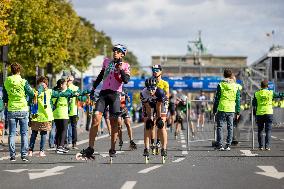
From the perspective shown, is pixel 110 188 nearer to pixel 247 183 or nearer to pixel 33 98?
pixel 247 183

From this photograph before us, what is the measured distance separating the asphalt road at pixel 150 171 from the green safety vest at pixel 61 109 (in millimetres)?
1266

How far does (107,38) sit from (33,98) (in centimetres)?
10683

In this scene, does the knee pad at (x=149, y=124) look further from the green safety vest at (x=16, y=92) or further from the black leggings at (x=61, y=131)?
the black leggings at (x=61, y=131)

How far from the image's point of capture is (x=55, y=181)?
36.8 feet

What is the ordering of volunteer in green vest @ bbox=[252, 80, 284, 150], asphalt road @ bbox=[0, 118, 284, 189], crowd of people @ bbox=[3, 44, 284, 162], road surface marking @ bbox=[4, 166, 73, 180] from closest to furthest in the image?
asphalt road @ bbox=[0, 118, 284, 189] → road surface marking @ bbox=[4, 166, 73, 180] → crowd of people @ bbox=[3, 44, 284, 162] → volunteer in green vest @ bbox=[252, 80, 284, 150]

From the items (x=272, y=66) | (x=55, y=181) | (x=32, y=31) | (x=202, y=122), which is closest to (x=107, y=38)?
(x=272, y=66)

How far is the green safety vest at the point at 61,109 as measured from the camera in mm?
18641

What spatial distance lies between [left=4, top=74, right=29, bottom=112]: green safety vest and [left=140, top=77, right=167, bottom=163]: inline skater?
7.32 ft

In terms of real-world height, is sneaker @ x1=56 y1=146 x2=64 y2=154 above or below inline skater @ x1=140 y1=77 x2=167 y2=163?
below

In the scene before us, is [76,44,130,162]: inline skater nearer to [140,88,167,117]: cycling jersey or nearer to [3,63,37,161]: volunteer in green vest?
[140,88,167,117]: cycling jersey

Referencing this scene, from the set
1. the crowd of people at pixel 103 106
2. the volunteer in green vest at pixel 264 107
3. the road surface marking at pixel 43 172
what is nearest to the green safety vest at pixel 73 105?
the crowd of people at pixel 103 106

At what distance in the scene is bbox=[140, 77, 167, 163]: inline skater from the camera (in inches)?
601

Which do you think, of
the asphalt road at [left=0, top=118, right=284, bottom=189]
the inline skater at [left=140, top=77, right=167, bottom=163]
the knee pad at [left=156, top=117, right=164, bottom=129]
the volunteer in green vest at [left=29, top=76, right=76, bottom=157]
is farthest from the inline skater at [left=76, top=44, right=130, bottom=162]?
the volunteer in green vest at [left=29, top=76, right=76, bottom=157]

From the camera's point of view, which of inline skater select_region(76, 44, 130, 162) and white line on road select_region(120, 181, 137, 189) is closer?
white line on road select_region(120, 181, 137, 189)
